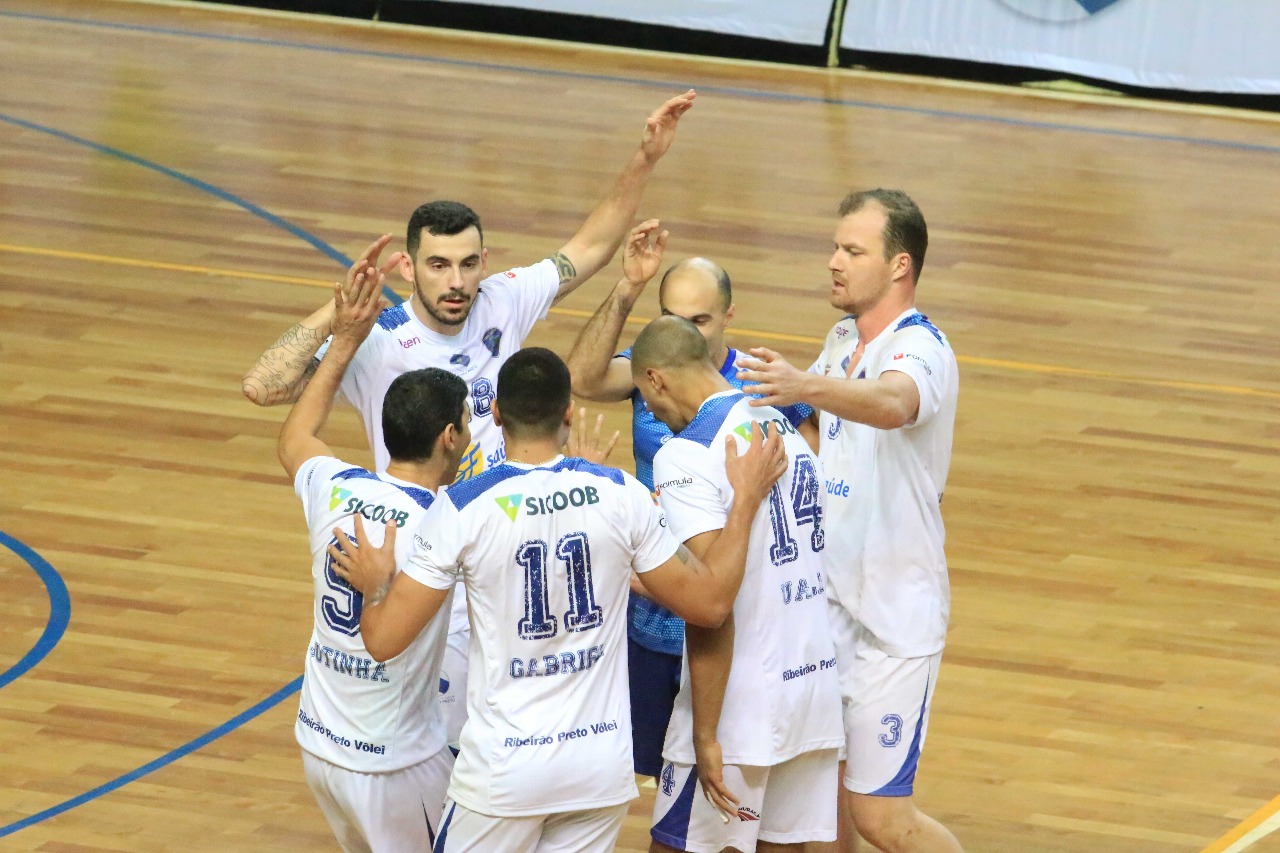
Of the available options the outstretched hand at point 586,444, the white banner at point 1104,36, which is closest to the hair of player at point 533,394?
the outstretched hand at point 586,444

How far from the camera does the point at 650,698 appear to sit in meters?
5.34

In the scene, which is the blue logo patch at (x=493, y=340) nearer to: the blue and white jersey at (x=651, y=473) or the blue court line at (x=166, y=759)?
the blue and white jersey at (x=651, y=473)

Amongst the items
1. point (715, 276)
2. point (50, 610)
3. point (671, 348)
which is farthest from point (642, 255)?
point (50, 610)

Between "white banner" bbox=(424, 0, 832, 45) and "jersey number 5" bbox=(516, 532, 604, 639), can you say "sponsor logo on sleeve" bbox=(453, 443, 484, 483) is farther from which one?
"white banner" bbox=(424, 0, 832, 45)

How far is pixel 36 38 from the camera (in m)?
17.9

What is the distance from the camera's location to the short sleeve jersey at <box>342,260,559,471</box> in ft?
18.2

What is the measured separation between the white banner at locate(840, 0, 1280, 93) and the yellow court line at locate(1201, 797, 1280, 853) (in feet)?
38.6

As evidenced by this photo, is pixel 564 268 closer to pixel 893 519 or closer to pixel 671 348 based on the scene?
pixel 671 348

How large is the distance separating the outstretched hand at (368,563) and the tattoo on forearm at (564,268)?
1834 mm

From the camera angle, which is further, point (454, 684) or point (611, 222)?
point (611, 222)

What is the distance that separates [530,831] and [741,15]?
14.5 m

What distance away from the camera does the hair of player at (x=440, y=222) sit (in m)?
5.56

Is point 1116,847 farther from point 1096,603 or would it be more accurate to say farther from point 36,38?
point 36,38

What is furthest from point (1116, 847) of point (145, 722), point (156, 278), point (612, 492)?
point (156, 278)
